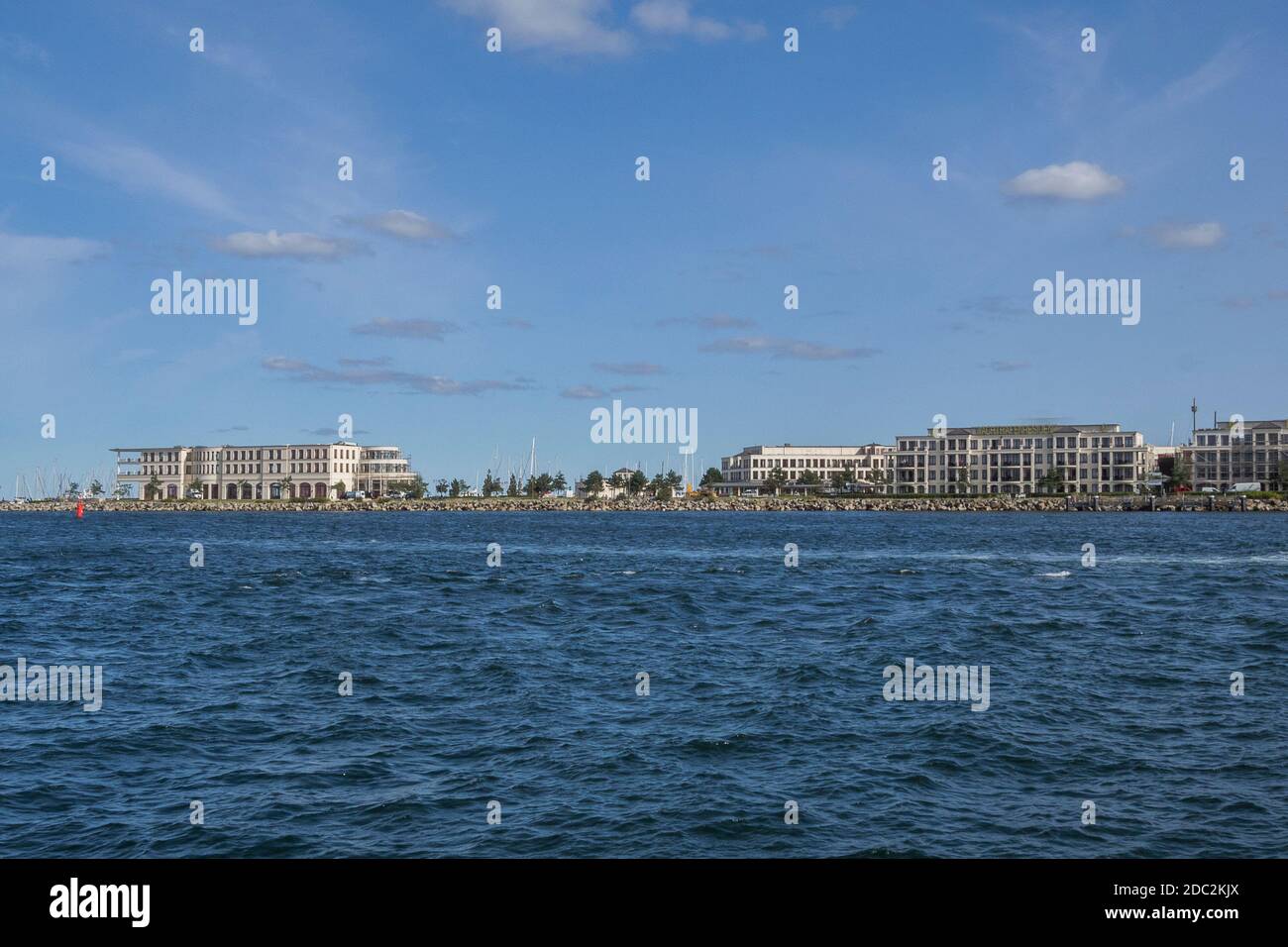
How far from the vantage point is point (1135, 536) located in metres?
108

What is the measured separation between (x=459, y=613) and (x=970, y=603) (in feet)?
71.2

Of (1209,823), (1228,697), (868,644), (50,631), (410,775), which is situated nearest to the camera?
(1209,823)

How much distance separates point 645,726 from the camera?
2206cm

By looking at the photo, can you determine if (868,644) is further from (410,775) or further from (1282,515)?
(1282,515)

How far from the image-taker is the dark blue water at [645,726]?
15688mm

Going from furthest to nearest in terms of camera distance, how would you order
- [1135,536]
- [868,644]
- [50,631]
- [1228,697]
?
[1135,536] → [50,631] → [868,644] → [1228,697]

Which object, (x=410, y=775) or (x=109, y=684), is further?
(x=109, y=684)

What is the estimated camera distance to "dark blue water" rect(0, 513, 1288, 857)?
1569 cm

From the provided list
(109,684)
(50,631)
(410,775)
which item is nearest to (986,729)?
(410,775)
